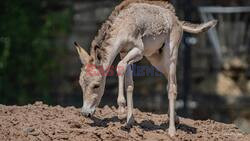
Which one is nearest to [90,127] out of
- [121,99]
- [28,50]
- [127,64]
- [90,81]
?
[121,99]

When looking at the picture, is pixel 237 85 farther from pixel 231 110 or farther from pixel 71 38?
pixel 71 38

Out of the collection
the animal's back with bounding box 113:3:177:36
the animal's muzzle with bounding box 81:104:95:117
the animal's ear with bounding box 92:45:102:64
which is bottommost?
the animal's muzzle with bounding box 81:104:95:117

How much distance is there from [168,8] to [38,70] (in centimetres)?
652

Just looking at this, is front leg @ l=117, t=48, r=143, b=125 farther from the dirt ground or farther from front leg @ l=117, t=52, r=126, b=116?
the dirt ground

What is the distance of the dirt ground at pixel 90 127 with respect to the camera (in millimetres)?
6594

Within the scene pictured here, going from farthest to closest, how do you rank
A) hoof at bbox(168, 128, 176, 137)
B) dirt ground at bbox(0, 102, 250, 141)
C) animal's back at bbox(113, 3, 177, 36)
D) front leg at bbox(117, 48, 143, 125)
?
hoof at bbox(168, 128, 176, 137)
animal's back at bbox(113, 3, 177, 36)
front leg at bbox(117, 48, 143, 125)
dirt ground at bbox(0, 102, 250, 141)

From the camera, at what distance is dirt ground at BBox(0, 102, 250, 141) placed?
659cm

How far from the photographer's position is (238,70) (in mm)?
13820

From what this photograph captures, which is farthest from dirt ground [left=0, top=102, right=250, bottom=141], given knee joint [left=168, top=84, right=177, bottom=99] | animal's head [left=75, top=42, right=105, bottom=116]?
knee joint [left=168, top=84, right=177, bottom=99]

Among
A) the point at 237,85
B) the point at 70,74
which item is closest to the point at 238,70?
the point at 237,85

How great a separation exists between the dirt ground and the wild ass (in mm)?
234

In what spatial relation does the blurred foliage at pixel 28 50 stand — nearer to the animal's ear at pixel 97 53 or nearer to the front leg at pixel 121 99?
Answer: the front leg at pixel 121 99

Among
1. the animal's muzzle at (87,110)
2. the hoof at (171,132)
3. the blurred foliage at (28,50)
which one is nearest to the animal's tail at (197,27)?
the hoof at (171,132)

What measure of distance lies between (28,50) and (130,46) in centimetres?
717
